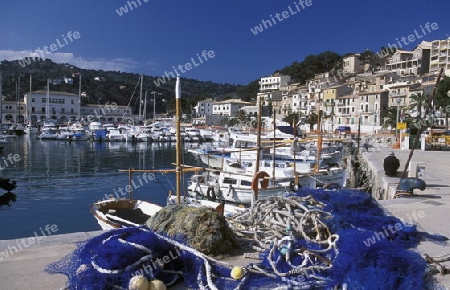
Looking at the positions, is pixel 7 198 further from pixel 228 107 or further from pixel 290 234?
pixel 228 107

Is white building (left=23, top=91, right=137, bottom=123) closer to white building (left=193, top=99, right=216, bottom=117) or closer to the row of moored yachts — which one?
white building (left=193, top=99, right=216, bottom=117)

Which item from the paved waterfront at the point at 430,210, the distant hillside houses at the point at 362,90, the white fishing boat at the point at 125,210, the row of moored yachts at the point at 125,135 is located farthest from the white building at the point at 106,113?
the paved waterfront at the point at 430,210

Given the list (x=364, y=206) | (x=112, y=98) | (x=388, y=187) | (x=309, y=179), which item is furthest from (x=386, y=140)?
(x=112, y=98)

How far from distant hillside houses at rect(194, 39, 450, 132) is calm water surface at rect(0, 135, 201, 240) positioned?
24.8 m

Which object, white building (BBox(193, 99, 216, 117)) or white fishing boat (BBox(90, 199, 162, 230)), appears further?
white building (BBox(193, 99, 216, 117))

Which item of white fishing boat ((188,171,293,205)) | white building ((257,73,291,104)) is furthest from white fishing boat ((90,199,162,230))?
A: white building ((257,73,291,104))

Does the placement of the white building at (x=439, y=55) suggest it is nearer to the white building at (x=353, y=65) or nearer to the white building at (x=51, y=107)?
the white building at (x=353, y=65)

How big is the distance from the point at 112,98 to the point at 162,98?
21438 mm

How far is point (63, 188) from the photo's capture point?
21750 mm

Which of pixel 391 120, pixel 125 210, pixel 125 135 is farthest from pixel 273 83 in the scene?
pixel 125 210

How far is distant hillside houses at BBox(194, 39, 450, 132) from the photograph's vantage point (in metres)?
62.8

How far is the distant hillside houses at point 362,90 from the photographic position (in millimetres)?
62844

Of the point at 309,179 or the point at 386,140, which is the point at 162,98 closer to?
the point at 386,140

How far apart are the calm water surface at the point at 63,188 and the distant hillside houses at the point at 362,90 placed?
24.8m
